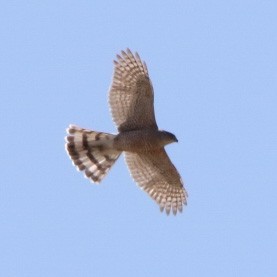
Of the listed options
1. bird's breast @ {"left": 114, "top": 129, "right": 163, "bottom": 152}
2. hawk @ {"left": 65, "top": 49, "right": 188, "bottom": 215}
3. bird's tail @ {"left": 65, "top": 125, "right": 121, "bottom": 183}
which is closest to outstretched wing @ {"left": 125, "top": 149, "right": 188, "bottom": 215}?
hawk @ {"left": 65, "top": 49, "right": 188, "bottom": 215}

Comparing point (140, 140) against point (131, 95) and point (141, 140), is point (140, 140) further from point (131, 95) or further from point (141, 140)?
point (131, 95)

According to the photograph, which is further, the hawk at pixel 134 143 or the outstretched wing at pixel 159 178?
the outstretched wing at pixel 159 178

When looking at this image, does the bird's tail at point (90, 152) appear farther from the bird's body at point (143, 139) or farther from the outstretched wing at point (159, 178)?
the bird's body at point (143, 139)

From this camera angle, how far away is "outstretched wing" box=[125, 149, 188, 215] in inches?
985

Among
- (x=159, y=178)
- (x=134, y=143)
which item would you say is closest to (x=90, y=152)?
(x=134, y=143)

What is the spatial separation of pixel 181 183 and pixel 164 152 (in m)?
0.85

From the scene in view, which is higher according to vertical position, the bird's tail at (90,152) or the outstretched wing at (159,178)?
the bird's tail at (90,152)

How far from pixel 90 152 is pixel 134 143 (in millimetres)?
1104

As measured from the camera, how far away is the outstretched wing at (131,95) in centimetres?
2425

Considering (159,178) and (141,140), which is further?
(159,178)

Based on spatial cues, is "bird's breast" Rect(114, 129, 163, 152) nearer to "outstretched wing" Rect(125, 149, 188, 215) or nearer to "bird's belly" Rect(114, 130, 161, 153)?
"bird's belly" Rect(114, 130, 161, 153)

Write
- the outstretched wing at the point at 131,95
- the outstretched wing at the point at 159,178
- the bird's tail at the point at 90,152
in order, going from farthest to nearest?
the outstretched wing at the point at 159,178 < the bird's tail at the point at 90,152 < the outstretched wing at the point at 131,95

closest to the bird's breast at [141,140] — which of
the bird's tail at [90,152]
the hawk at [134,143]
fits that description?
the hawk at [134,143]

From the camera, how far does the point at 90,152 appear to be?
25.0 metres
